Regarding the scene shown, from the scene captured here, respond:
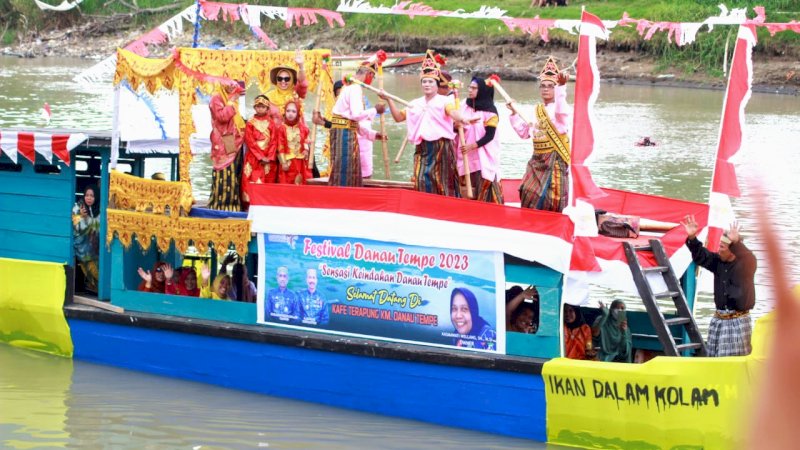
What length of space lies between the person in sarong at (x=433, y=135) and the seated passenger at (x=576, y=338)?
151 cm

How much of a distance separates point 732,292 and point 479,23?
38583 millimetres

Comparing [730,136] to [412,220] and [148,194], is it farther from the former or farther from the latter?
[148,194]

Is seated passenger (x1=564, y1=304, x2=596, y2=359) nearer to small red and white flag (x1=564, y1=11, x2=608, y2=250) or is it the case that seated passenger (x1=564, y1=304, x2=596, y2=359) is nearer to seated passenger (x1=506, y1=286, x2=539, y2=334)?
seated passenger (x1=506, y1=286, x2=539, y2=334)

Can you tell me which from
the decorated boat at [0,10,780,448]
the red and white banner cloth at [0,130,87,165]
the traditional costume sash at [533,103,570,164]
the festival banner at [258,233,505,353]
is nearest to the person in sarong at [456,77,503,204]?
the traditional costume sash at [533,103,570,164]

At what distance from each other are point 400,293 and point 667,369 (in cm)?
194

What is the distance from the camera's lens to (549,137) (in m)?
8.27

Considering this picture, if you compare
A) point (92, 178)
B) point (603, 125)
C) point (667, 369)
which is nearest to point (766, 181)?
point (667, 369)

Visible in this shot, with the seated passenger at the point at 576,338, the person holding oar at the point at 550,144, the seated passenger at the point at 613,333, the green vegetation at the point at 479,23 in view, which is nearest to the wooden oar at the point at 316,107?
the person holding oar at the point at 550,144

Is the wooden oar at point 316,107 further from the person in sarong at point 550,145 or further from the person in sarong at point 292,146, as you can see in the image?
the person in sarong at point 550,145

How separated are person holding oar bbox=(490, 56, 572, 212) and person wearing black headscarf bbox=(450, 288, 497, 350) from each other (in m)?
1.03

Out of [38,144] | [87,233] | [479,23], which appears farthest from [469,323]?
[479,23]

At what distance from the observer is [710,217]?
7805mm

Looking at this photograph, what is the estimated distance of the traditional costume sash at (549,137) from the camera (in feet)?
27.0

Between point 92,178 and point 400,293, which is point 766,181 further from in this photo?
point 92,178
